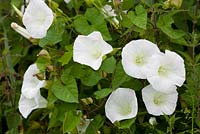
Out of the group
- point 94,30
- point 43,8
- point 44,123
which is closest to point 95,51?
point 94,30

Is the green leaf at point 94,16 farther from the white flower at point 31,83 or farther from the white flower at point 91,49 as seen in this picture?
the white flower at point 31,83

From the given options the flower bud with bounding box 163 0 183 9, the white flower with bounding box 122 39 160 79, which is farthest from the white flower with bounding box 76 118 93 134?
the flower bud with bounding box 163 0 183 9

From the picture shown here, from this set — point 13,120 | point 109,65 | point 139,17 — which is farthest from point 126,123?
point 13,120

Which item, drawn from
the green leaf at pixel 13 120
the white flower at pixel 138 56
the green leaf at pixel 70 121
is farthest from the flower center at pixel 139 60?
the green leaf at pixel 13 120

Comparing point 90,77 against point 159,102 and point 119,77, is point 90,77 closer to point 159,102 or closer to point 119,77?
point 119,77

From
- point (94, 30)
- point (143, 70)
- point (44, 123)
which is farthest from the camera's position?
point (44, 123)

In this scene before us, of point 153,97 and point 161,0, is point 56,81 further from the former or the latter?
point 161,0
